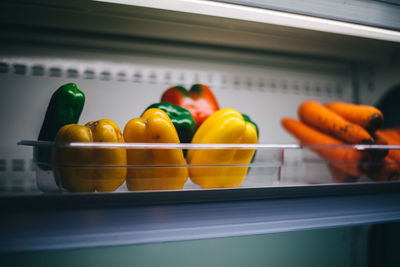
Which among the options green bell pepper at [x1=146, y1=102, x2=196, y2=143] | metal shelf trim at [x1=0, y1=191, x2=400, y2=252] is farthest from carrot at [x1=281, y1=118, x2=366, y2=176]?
green bell pepper at [x1=146, y1=102, x2=196, y2=143]

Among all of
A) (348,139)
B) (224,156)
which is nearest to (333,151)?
(348,139)

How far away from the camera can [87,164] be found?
0.50 m

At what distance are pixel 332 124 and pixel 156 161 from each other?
1.82ft

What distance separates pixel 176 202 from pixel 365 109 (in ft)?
1.99

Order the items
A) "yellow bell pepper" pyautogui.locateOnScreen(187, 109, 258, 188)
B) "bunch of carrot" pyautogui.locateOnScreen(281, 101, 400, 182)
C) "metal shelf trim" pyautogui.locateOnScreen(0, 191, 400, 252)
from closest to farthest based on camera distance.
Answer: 1. "metal shelf trim" pyautogui.locateOnScreen(0, 191, 400, 252)
2. "yellow bell pepper" pyautogui.locateOnScreen(187, 109, 258, 188)
3. "bunch of carrot" pyautogui.locateOnScreen(281, 101, 400, 182)

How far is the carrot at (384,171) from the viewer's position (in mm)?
751

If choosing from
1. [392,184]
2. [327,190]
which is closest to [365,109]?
[392,184]

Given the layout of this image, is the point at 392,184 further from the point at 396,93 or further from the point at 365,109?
the point at 396,93

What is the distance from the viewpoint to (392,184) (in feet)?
2.28

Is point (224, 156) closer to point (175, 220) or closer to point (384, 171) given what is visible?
point (175, 220)

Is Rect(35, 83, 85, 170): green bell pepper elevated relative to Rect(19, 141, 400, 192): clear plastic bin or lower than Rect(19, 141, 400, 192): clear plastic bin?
elevated

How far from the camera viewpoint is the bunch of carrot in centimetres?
75

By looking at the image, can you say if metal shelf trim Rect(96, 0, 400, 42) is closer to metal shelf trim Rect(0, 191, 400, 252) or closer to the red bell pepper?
the red bell pepper

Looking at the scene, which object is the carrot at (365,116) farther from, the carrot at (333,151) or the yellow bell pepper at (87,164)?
the yellow bell pepper at (87,164)
